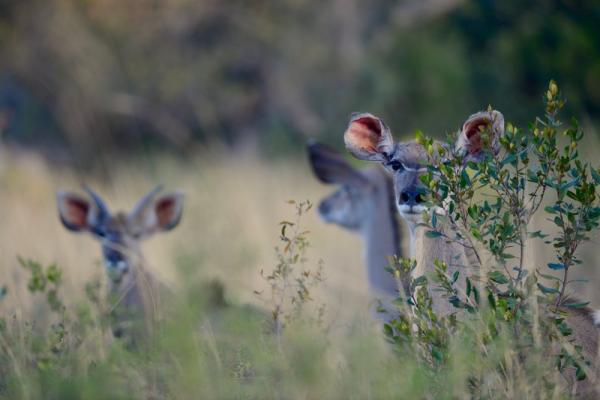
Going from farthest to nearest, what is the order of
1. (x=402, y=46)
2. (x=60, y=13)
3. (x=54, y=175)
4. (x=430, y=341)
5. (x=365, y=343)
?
1. (x=60, y=13)
2. (x=402, y=46)
3. (x=54, y=175)
4. (x=430, y=341)
5. (x=365, y=343)

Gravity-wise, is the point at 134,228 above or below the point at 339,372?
above

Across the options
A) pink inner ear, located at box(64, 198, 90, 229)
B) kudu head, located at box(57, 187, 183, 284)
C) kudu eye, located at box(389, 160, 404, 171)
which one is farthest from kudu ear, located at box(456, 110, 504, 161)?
pink inner ear, located at box(64, 198, 90, 229)

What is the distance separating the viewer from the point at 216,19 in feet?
67.6

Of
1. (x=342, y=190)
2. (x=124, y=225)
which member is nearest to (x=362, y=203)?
(x=342, y=190)

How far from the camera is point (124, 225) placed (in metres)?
6.96

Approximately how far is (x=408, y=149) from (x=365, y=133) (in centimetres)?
21

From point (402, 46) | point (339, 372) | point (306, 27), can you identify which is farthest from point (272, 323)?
point (306, 27)

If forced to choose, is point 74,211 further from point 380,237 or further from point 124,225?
point 380,237

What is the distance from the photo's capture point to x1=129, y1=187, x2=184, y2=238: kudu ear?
7.04m

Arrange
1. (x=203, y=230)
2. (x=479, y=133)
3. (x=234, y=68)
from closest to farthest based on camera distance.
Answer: (x=479, y=133)
(x=203, y=230)
(x=234, y=68)

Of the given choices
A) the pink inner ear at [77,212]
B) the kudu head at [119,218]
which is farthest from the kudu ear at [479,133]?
the pink inner ear at [77,212]

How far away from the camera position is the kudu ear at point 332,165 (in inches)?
296

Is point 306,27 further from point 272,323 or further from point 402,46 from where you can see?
point 272,323

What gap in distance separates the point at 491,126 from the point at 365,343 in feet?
3.54
